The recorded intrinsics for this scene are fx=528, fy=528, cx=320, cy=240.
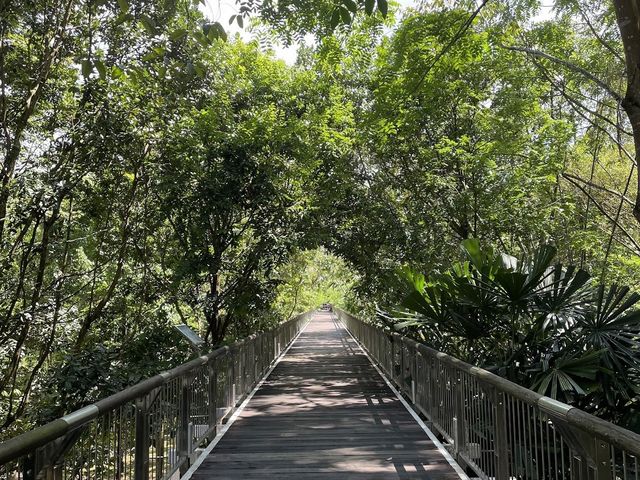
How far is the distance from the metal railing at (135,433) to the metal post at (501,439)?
105 inches

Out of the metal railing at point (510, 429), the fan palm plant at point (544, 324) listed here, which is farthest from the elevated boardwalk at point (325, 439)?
the fan palm plant at point (544, 324)

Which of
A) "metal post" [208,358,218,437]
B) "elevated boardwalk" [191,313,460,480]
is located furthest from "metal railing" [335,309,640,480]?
"metal post" [208,358,218,437]

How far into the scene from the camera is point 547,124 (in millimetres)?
10289

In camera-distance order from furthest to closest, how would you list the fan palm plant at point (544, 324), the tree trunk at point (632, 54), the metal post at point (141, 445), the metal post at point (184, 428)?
the metal post at point (184, 428) → the fan palm plant at point (544, 324) → the metal post at point (141, 445) → the tree trunk at point (632, 54)

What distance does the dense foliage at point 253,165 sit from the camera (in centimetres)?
751

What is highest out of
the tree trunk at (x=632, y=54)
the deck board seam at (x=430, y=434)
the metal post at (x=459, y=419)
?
the tree trunk at (x=632, y=54)

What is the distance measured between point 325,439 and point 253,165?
486cm

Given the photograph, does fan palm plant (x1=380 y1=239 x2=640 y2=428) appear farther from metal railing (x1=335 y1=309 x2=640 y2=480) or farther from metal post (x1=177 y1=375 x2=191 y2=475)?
metal post (x1=177 y1=375 x2=191 y2=475)

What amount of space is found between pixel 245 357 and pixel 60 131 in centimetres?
504

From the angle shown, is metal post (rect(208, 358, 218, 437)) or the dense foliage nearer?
metal post (rect(208, 358, 218, 437))

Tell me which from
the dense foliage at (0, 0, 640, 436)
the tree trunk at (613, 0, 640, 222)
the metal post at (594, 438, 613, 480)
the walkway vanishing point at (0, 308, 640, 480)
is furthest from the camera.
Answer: the dense foliage at (0, 0, 640, 436)

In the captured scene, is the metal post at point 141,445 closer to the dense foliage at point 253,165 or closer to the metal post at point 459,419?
the metal post at point 459,419

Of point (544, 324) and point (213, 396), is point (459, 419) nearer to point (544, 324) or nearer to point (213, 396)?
point (544, 324)

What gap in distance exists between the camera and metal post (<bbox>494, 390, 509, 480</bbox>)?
396 centimetres
